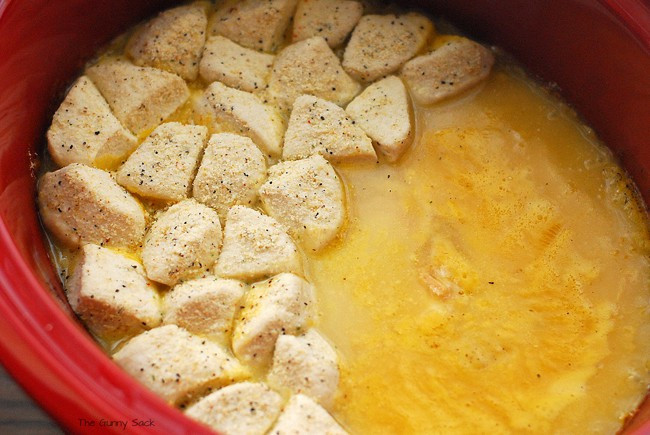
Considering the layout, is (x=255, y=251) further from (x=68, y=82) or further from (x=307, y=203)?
(x=68, y=82)

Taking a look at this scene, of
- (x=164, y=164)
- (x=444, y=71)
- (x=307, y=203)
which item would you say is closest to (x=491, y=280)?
(x=307, y=203)

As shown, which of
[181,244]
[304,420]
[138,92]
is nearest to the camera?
[304,420]

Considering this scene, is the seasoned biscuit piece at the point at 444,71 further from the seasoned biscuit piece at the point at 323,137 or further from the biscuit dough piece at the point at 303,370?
the biscuit dough piece at the point at 303,370

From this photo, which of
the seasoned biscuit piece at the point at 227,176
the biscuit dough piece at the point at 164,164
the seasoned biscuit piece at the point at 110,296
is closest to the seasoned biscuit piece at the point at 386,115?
the seasoned biscuit piece at the point at 227,176

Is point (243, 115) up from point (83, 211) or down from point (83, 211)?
up

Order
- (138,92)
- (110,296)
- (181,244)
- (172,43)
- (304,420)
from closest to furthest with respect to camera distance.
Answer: (304,420), (110,296), (181,244), (138,92), (172,43)

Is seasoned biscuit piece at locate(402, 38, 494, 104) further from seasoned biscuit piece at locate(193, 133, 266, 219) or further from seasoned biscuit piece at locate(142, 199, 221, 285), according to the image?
seasoned biscuit piece at locate(142, 199, 221, 285)
